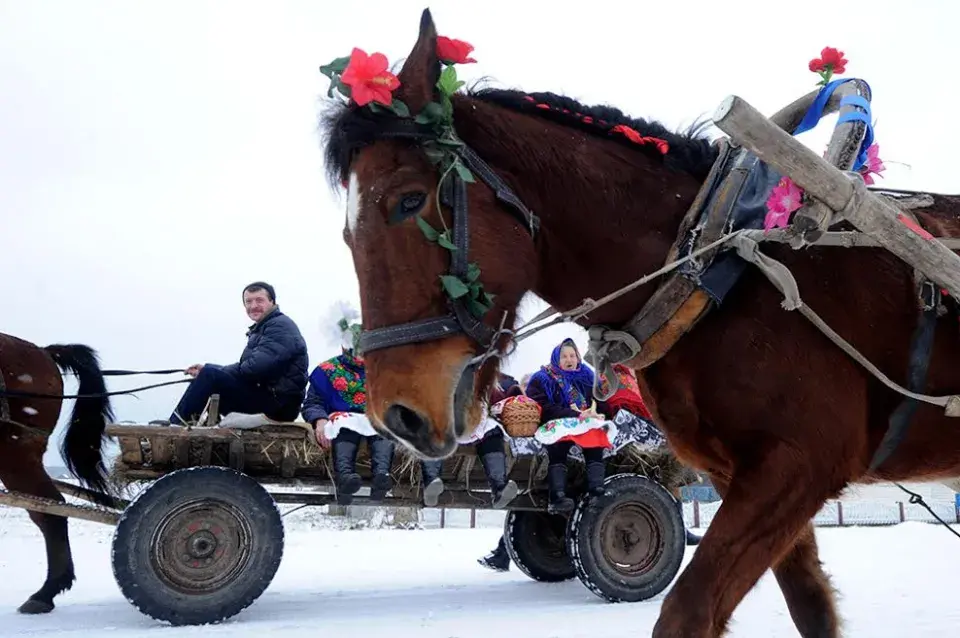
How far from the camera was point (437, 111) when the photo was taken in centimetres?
233

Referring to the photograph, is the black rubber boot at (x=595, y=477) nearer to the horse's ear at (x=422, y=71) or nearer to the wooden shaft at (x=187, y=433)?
the wooden shaft at (x=187, y=433)

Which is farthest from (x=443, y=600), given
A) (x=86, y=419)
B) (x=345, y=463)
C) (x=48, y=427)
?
(x=48, y=427)

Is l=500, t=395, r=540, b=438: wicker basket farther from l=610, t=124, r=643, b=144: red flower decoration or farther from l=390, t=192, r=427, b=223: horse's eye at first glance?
l=390, t=192, r=427, b=223: horse's eye

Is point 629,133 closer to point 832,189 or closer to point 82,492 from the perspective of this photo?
point 832,189

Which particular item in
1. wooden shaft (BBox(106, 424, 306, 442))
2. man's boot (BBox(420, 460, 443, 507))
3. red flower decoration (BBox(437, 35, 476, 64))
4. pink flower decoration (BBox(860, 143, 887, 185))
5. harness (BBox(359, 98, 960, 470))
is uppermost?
red flower decoration (BBox(437, 35, 476, 64))

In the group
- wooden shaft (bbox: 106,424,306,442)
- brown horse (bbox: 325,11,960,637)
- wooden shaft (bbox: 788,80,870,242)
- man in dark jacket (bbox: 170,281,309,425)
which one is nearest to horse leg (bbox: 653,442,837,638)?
brown horse (bbox: 325,11,960,637)

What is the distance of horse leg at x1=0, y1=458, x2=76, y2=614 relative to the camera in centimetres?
606

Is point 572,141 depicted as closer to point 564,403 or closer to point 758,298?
point 758,298

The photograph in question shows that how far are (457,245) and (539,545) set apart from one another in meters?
5.70

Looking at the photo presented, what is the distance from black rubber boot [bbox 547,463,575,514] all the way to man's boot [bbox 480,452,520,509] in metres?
0.40

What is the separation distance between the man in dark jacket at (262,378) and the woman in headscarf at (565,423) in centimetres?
187

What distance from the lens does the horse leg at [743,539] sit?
2.03 m

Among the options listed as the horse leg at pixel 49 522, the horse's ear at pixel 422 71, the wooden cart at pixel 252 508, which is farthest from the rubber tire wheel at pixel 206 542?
the horse's ear at pixel 422 71

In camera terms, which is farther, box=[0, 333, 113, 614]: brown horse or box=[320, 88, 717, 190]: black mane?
box=[0, 333, 113, 614]: brown horse
